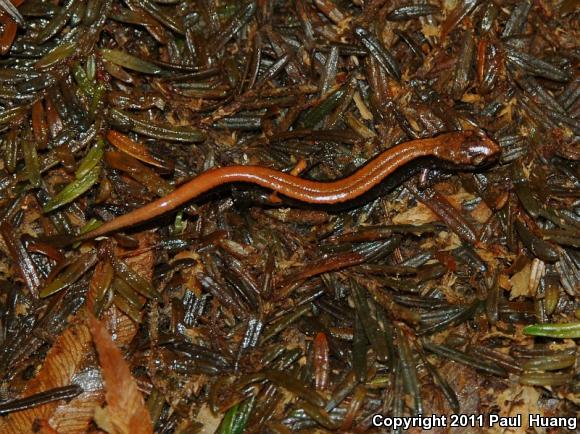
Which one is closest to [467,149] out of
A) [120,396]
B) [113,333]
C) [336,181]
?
[336,181]

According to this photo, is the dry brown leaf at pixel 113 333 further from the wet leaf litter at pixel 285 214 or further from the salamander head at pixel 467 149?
the salamander head at pixel 467 149

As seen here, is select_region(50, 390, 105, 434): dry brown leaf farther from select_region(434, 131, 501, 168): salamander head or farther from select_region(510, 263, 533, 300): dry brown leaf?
select_region(434, 131, 501, 168): salamander head

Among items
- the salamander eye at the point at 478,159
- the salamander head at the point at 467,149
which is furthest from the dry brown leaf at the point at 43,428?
the salamander eye at the point at 478,159

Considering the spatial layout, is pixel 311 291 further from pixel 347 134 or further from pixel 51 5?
pixel 51 5

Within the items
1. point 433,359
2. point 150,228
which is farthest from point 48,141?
point 433,359

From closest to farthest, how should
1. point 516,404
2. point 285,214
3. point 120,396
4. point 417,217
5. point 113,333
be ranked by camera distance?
point 120,396 → point 516,404 → point 113,333 → point 417,217 → point 285,214

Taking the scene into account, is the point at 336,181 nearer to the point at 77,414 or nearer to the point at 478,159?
the point at 478,159
